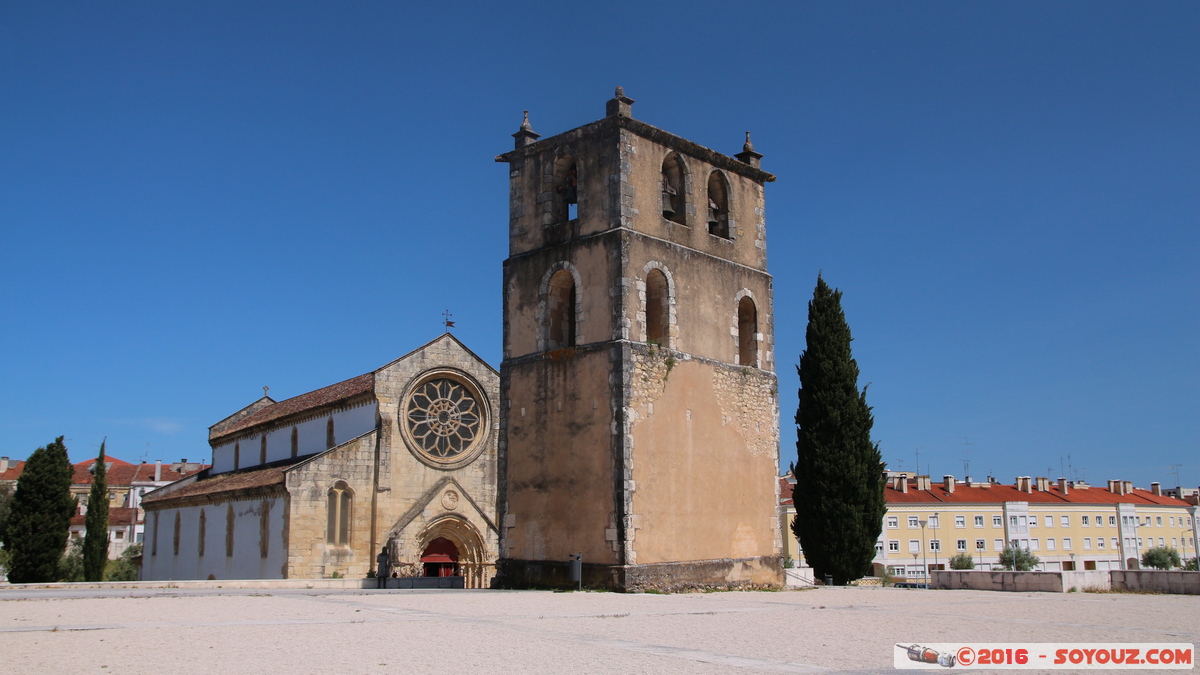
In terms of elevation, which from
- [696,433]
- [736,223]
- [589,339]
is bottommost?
[696,433]

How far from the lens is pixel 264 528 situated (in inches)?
1259

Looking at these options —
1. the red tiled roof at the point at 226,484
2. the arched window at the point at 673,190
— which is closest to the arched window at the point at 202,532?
the red tiled roof at the point at 226,484

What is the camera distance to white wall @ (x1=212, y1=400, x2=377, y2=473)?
112 ft

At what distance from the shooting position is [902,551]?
67.2 metres

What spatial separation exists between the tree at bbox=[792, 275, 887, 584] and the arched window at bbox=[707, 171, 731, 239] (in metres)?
7.20

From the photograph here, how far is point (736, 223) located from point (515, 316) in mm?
5270

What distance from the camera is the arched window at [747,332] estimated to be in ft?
70.2

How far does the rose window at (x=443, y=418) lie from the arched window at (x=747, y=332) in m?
15.9

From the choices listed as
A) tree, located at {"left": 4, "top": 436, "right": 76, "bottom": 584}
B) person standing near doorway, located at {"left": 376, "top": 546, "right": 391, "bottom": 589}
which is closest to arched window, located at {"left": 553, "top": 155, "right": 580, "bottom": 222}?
person standing near doorway, located at {"left": 376, "top": 546, "right": 391, "bottom": 589}

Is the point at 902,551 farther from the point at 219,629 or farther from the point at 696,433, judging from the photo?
the point at 219,629

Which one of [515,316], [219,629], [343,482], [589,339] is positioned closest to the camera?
[219,629]

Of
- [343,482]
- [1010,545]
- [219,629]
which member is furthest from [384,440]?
[1010,545]

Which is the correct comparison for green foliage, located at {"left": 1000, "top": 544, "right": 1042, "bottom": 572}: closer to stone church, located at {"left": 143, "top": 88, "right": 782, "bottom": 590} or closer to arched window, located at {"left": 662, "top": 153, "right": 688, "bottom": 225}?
stone church, located at {"left": 143, "top": 88, "right": 782, "bottom": 590}

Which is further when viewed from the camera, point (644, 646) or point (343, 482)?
point (343, 482)
